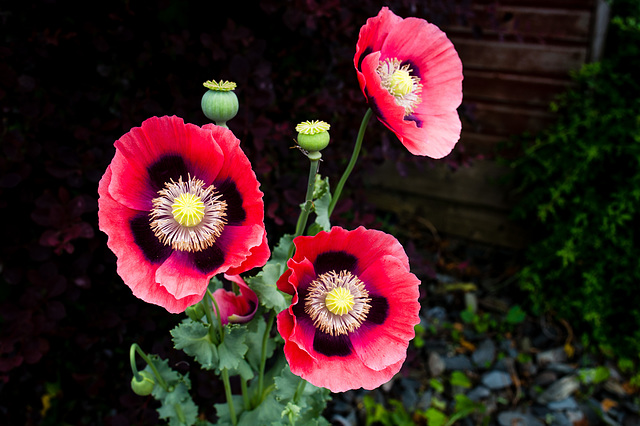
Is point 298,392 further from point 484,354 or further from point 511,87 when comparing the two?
point 511,87

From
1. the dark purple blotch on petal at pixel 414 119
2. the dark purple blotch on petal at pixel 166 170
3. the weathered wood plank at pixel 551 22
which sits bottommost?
the weathered wood plank at pixel 551 22

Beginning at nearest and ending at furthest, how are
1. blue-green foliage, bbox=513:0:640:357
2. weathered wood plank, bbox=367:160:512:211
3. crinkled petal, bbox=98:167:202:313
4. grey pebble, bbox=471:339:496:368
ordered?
crinkled petal, bbox=98:167:202:313 < blue-green foliage, bbox=513:0:640:357 < grey pebble, bbox=471:339:496:368 < weathered wood plank, bbox=367:160:512:211

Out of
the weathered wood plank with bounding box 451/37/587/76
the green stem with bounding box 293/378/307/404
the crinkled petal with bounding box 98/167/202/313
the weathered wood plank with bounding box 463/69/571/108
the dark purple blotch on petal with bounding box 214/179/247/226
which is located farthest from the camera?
the weathered wood plank with bounding box 463/69/571/108

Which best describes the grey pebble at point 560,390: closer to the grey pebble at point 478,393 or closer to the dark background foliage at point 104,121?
the grey pebble at point 478,393

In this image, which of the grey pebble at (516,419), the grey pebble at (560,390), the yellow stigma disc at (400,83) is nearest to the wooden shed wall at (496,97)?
the grey pebble at (560,390)

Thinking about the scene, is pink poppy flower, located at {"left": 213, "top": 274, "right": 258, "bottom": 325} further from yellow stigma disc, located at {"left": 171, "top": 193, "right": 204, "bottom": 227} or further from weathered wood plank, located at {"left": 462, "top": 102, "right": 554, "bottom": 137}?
weathered wood plank, located at {"left": 462, "top": 102, "right": 554, "bottom": 137}

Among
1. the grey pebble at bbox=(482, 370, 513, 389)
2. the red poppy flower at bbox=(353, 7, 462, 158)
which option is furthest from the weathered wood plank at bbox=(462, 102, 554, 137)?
the red poppy flower at bbox=(353, 7, 462, 158)

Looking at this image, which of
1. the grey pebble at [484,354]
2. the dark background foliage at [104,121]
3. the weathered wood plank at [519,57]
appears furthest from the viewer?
the weathered wood plank at [519,57]

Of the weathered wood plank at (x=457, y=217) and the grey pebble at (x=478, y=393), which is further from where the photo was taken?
the weathered wood plank at (x=457, y=217)
